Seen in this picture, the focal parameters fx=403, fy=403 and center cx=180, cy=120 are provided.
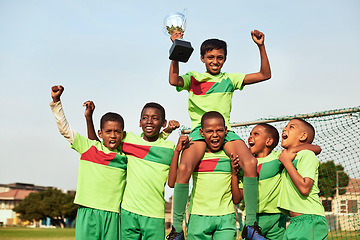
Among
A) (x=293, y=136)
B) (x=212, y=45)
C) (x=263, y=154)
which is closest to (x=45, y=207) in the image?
(x=263, y=154)

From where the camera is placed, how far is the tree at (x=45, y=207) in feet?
181

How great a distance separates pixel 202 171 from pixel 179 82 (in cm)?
→ 99

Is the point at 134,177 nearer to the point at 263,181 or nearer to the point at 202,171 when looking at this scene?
the point at 202,171

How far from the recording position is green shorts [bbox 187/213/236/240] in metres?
3.71

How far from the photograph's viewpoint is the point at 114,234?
4.18 metres

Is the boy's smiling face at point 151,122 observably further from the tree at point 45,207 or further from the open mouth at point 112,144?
the tree at point 45,207

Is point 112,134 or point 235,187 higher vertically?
point 112,134

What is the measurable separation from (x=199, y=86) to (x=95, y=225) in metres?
1.81

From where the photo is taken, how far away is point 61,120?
14.2 ft

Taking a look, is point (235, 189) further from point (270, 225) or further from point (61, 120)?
point (61, 120)

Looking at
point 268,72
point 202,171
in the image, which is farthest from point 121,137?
point 268,72

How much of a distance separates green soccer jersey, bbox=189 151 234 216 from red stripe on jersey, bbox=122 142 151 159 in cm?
63

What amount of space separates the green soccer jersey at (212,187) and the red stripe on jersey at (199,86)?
0.72 m

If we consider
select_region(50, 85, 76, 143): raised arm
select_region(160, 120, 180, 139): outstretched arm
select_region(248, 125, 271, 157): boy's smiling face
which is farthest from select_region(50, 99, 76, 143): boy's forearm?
select_region(248, 125, 271, 157): boy's smiling face
